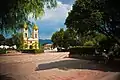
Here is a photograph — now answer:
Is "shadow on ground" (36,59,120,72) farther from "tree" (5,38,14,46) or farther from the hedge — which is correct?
"tree" (5,38,14,46)

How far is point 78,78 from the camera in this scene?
2342 millimetres

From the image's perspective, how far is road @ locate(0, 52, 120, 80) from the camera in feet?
7.57

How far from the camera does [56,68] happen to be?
2412 millimetres

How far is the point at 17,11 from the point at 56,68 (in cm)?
90

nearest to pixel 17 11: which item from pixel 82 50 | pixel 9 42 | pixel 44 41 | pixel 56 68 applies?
pixel 9 42

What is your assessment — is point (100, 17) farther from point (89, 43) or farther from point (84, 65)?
point (84, 65)

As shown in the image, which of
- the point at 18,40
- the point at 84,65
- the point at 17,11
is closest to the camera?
the point at 84,65

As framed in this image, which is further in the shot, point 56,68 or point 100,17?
point 56,68

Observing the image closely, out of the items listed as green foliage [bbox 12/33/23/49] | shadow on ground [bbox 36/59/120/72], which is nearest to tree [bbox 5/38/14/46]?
green foliage [bbox 12/33/23/49]

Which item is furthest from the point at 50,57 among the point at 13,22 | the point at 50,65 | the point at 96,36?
the point at 13,22

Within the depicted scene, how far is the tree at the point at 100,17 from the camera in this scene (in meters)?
2.21

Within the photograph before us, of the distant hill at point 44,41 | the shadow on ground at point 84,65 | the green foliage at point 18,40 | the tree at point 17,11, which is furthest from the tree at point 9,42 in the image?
the shadow on ground at point 84,65

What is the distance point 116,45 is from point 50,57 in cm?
59

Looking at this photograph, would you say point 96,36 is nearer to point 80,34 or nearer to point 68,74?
point 80,34
